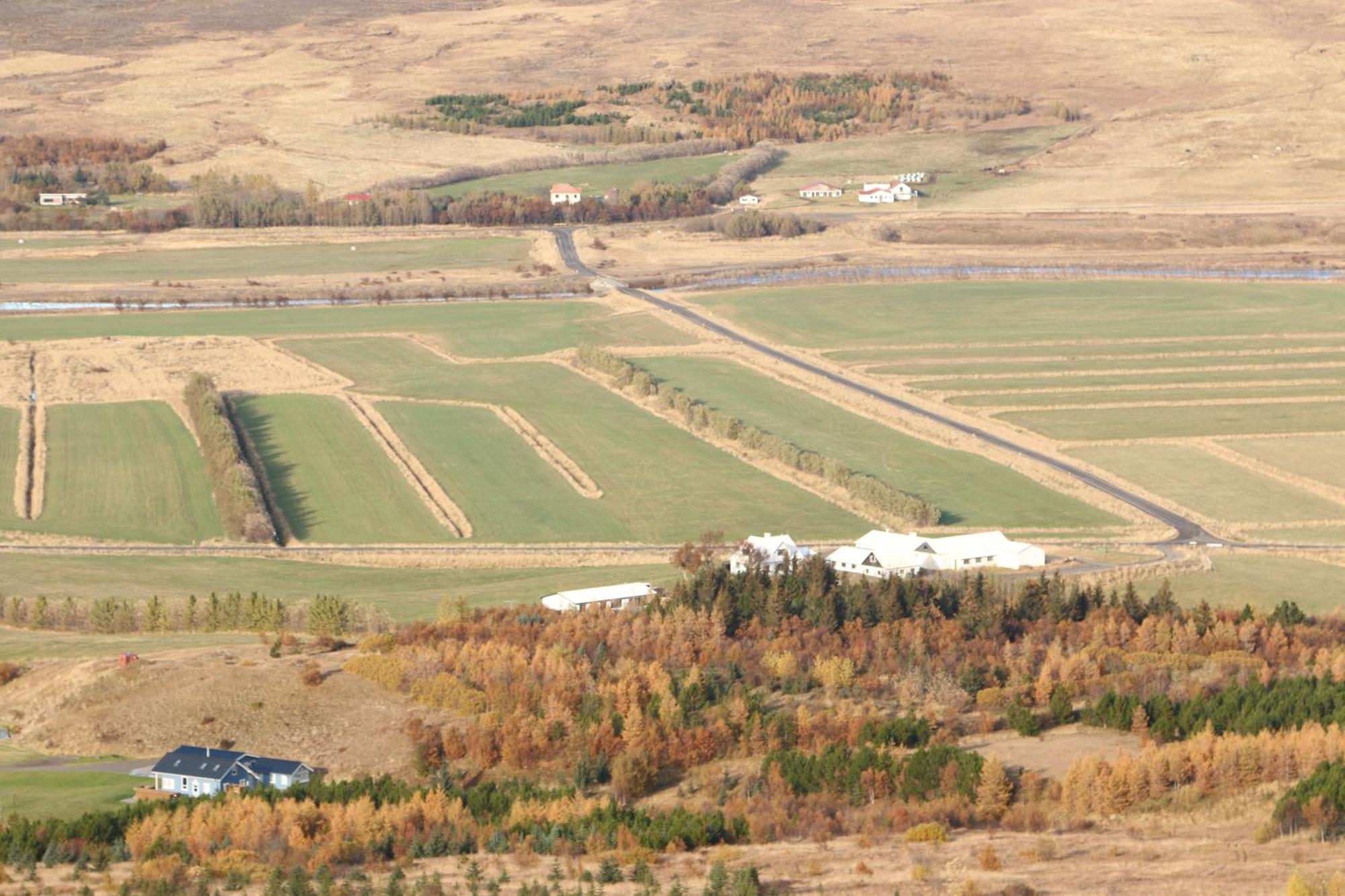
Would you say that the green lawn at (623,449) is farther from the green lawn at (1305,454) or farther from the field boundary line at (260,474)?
the green lawn at (1305,454)

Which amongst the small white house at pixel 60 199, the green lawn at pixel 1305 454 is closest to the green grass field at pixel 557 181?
the small white house at pixel 60 199

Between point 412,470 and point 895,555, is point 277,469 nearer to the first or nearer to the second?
point 412,470

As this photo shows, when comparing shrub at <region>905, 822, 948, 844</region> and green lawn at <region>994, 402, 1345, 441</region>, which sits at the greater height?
shrub at <region>905, 822, 948, 844</region>

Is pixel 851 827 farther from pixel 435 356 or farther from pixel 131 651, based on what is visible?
pixel 435 356

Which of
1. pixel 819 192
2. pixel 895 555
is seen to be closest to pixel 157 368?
pixel 895 555

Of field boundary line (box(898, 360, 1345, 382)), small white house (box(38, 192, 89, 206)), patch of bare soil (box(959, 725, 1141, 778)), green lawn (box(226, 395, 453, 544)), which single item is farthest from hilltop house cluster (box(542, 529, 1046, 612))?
small white house (box(38, 192, 89, 206))

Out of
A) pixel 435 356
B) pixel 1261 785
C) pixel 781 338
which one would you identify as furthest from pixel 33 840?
pixel 781 338

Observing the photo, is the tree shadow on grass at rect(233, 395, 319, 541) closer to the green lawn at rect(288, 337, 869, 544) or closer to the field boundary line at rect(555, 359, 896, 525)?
the green lawn at rect(288, 337, 869, 544)
